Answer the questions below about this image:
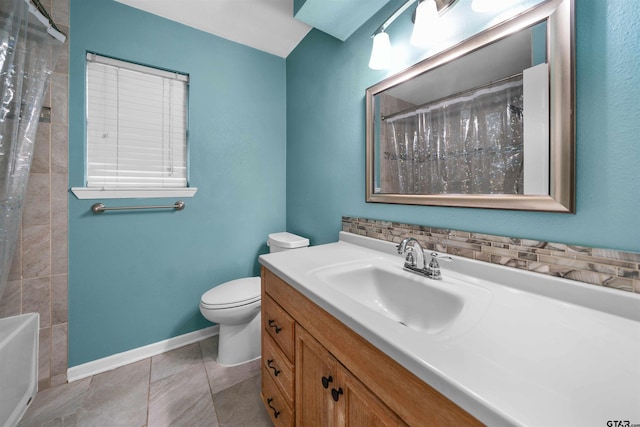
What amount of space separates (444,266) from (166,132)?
1945 millimetres

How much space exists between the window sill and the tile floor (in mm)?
1117

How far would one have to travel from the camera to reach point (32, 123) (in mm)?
1196

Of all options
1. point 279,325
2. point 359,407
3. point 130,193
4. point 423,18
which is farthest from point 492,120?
point 130,193

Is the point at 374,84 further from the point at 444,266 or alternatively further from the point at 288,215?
the point at 288,215

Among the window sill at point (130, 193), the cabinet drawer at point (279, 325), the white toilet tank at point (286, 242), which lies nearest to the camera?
the cabinet drawer at point (279, 325)

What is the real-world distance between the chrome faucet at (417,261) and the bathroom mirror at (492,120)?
0.22 m

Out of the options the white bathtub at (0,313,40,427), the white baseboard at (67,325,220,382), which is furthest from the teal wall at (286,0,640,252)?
the white bathtub at (0,313,40,427)

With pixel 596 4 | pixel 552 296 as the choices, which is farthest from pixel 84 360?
pixel 596 4

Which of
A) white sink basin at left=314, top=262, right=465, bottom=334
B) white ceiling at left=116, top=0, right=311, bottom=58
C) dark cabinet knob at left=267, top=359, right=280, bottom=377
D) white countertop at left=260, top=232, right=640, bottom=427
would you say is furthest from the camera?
white ceiling at left=116, top=0, right=311, bottom=58

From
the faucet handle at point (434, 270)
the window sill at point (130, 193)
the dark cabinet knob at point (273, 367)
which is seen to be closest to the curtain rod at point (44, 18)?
the window sill at point (130, 193)

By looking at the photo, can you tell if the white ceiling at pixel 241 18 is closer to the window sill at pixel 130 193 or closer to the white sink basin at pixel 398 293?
the window sill at pixel 130 193

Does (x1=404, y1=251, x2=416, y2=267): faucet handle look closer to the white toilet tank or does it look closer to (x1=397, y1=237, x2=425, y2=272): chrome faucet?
(x1=397, y1=237, x2=425, y2=272): chrome faucet

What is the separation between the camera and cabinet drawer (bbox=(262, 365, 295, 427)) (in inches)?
36.5

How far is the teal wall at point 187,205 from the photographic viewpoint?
4.73ft
